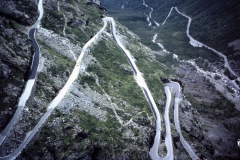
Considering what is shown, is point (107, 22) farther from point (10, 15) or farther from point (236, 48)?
point (236, 48)

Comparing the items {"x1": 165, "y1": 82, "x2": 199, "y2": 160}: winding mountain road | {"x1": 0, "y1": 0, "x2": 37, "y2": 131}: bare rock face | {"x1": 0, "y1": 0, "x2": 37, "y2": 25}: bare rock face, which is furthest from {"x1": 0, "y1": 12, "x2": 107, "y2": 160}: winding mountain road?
{"x1": 165, "y1": 82, "x2": 199, "y2": 160}: winding mountain road

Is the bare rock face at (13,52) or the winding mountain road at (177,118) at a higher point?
the bare rock face at (13,52)

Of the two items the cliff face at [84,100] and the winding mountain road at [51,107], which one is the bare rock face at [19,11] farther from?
the winding mountain road at [51,107]

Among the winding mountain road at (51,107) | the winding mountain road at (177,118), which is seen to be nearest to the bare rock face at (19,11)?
the winding mountain road at (51,107)

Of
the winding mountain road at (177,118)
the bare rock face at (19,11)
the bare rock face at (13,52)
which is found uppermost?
the bare rock face at (19,11)

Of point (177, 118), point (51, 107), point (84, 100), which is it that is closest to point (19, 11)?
point (84, 100)

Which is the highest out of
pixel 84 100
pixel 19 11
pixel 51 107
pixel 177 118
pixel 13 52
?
pixel 19 11

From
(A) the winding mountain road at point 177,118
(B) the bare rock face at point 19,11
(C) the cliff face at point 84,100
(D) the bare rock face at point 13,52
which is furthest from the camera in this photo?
(B) the bare rock face at point 19,11

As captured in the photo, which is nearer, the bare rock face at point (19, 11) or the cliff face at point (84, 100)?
the cliff face at point (84, 100)

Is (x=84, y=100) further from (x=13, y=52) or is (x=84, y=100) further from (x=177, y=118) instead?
(x=177, y=118)
